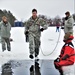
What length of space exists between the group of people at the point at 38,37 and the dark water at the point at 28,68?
0.27 meters

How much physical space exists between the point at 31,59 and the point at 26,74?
2284 mm

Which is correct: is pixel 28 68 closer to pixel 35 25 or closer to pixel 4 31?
pixel 35 25

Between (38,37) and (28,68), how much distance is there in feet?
5.72

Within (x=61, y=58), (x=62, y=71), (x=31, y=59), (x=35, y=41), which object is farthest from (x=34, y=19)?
(x=62, y=71)

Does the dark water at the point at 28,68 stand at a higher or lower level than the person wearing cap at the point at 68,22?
lower

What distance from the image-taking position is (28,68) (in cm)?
709

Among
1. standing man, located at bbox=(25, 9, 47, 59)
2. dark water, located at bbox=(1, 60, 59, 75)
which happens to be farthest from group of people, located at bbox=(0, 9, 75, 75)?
dark water, located at bbox=(1, 60, 59, 75)

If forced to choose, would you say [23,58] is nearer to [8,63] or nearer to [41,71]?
[8,63]

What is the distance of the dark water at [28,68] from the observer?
6.53 m

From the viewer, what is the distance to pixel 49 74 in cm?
628

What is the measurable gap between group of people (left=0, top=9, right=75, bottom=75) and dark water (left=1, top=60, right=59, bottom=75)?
0.89 ft

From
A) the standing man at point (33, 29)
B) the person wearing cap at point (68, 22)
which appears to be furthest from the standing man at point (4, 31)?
the person wearing cap at point (68, 22)

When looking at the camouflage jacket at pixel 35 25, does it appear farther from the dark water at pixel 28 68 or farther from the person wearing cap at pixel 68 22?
the person wearing cap at pixel 68 22

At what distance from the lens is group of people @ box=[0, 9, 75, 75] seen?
6885mm
